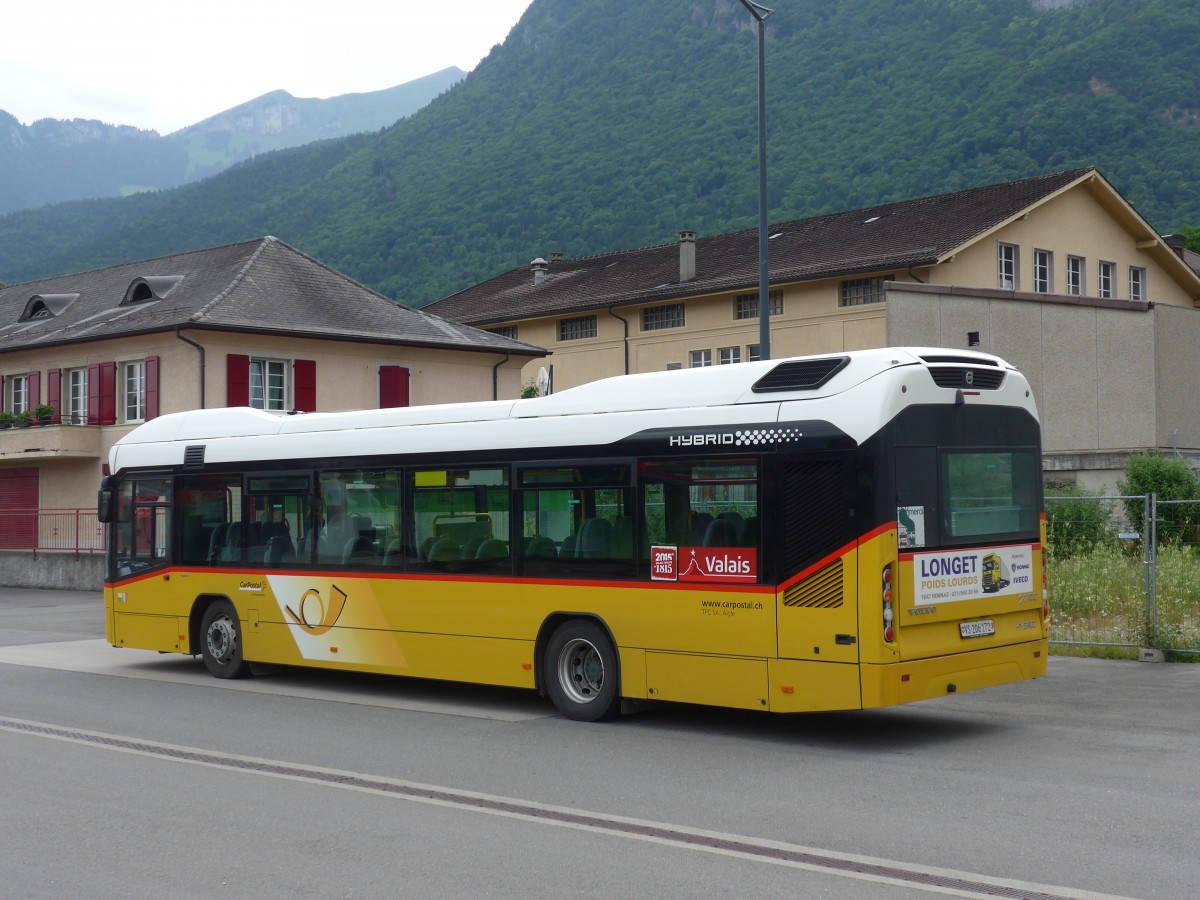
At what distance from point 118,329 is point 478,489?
28.4 m

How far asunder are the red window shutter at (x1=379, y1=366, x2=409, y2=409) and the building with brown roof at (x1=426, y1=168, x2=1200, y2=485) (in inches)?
450

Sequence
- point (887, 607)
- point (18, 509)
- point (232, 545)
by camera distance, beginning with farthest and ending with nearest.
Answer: point (18, 509), point (232, 545), point (887, 607)

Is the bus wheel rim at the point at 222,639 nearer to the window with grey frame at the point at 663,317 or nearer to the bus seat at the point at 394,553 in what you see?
the bus seat at the point at 394,553

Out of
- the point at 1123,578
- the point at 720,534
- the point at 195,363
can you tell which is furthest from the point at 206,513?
the point at 195,363

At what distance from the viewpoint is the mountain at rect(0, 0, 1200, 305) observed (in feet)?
243

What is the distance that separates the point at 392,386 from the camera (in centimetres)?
4050

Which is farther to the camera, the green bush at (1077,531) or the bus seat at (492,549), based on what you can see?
the green bush at (1077,531)

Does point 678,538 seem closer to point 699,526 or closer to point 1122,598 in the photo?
point 699,526

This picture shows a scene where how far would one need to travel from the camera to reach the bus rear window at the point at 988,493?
10445 mm

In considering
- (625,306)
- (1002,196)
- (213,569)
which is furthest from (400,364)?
(213,569)

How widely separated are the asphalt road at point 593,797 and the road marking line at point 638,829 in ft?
0.07

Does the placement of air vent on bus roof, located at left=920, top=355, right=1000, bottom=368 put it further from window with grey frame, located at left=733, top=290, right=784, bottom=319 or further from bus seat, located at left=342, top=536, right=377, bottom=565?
window with grey frame, located at left=733, top=290, right=784, bottom=319

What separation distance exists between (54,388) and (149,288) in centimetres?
392

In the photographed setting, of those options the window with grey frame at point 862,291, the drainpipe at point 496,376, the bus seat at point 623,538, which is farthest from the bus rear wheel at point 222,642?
the window with grey frame at point 862,291
